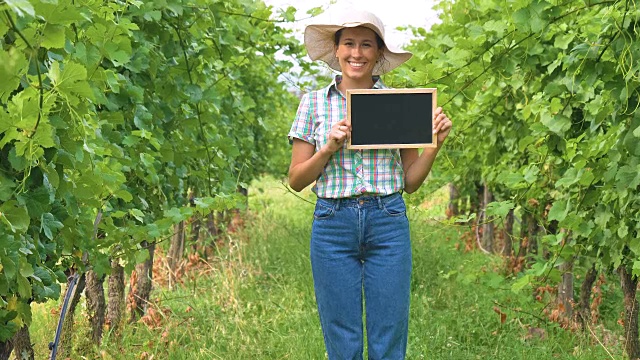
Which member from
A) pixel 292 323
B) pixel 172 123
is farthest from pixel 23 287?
pixel 292 323

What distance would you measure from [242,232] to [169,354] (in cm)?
540

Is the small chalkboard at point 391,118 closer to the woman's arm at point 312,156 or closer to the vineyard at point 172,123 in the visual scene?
the woman's arm at point 312,156

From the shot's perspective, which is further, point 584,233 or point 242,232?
point 242,232

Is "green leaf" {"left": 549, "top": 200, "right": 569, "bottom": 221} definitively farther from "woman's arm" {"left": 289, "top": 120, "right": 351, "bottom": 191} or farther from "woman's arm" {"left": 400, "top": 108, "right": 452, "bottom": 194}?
"woman's arm" {"left": 289, "top": 120, "right": 351, "bottom": 191}

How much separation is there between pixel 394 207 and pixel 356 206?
0.13 metres

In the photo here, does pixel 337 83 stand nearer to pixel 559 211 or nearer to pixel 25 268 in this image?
pixel 559 211

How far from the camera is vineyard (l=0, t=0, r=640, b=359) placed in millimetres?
1987

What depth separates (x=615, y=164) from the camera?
2.96 metres

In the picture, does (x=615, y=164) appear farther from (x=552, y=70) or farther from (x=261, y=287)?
(x=261, y=287)

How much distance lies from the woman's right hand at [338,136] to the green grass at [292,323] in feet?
4.23

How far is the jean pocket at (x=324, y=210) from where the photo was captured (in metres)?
2.86

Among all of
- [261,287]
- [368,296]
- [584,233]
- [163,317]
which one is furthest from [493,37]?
[261,287]

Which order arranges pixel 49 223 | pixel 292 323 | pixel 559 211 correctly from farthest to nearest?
pixel 292 323 → pixel 559 211 → pixel 49 223

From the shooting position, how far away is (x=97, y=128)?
2637mm
